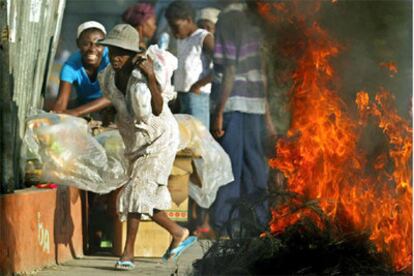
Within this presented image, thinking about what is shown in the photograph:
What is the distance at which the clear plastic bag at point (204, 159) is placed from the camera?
10195mm

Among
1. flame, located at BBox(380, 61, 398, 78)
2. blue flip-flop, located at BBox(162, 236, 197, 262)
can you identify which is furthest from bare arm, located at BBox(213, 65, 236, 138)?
blue flip-flop, located at BBox(162, 236, 197, 262)

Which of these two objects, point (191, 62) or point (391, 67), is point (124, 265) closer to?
point (191, 62)

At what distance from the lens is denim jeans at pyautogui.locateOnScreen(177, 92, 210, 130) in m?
10.8

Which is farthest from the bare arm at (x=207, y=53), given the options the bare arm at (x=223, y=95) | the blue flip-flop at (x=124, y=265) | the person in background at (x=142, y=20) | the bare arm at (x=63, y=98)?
the blue flip-flop at (x=124, y=265)

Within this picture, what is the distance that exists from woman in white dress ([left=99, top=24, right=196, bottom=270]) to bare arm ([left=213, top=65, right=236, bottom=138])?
167 cm

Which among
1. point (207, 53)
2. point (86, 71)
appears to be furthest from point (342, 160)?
point (86, 71)

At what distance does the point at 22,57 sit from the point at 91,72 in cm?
102

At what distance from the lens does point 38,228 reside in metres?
9.20

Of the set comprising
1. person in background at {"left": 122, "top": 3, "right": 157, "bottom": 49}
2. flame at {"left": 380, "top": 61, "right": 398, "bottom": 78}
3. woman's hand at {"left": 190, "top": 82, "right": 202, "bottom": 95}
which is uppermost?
person in background at {"left": 122, "top": 3, "right": 157, "bottom": 49}

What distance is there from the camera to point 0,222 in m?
8.73

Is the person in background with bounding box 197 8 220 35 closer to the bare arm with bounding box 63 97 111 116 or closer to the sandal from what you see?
the bare arm with bounding box 63 97 111 116

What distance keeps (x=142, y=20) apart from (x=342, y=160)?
2.34 meters

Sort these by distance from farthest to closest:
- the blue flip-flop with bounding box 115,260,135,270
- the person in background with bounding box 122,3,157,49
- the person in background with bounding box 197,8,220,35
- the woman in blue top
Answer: the person in background with bounding box 197,8,220,35
the person in background with bounding box 122,3,157,49
the woman in blue top
the blue flip-flop with bounding box 115,260,135,270

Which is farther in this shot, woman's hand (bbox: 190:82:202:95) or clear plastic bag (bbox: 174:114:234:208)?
woman's hand (bbox: 190:82:202:95)
